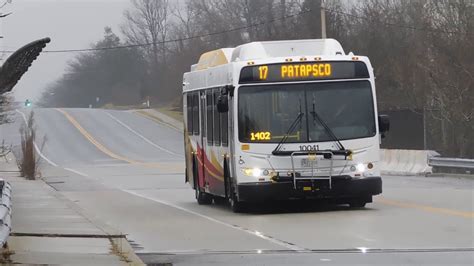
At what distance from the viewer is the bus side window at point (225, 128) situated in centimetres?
1892

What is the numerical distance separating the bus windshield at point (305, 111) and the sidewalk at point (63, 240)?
3639 millimetres

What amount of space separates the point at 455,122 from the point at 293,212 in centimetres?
2182

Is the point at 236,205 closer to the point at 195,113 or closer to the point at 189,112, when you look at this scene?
the point at 195,113

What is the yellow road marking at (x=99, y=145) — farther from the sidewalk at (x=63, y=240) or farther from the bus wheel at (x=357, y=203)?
the sidewalk at (x=63, y=240)

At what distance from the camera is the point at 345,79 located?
18.3 metres

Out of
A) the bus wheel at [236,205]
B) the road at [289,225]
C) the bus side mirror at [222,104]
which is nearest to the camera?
the road at [289,225]

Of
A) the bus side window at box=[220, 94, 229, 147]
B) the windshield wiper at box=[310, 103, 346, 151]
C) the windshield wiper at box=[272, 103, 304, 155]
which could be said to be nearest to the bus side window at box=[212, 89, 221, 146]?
the bus side window at box=[220, 94, 229, 147]

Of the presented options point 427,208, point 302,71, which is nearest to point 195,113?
point 302,71

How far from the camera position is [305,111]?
18.0m

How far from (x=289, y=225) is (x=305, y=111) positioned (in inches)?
105

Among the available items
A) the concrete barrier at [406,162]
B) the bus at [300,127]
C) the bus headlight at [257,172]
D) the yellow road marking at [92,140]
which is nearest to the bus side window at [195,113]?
the bus at [300,127]

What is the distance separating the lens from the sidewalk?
446 inches

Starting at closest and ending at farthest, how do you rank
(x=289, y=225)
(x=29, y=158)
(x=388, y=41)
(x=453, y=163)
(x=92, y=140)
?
1. (x=289, y=225)
2. (x=453, y=163)
3. (x=29, y=158)
4. (x=388, y=41)
5. (x=92, y=140)

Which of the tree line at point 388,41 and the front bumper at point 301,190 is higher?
the tree line at point 388,41
